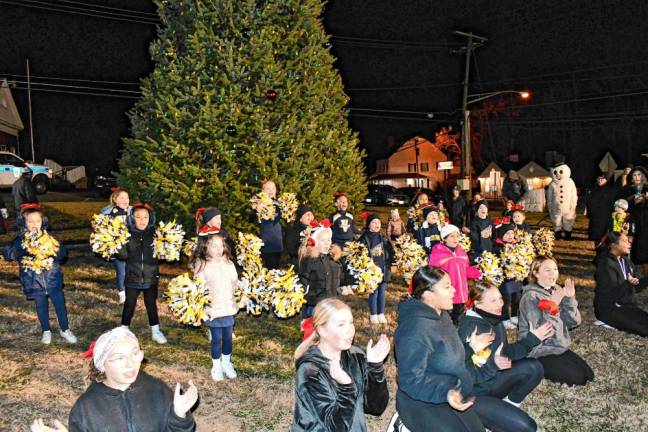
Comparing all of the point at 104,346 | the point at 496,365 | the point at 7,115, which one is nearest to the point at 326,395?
the point at 104,346

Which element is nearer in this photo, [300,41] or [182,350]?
[182,350]

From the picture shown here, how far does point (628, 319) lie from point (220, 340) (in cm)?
606

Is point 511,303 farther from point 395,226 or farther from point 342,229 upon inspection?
point 395,226

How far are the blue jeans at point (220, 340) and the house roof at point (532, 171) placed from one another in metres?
50.6

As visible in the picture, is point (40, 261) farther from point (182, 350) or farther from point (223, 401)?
point (223, 401)

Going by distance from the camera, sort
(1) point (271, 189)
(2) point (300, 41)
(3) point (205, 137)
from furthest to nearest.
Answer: (2) point (300, 41) → (3) point (205, 137) → (1) point (271, 189)

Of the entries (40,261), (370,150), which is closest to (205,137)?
(40,261)

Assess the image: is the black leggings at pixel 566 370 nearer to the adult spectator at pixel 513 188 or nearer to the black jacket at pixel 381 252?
the black jacket at pixel 381 252

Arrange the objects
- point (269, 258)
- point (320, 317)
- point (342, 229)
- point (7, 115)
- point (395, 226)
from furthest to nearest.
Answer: point (7, 115) → point (395, 226) → point (342, 229) → point (269, 258) → point (320, 317)

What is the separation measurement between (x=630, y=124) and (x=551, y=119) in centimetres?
719

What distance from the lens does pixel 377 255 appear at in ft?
30.1

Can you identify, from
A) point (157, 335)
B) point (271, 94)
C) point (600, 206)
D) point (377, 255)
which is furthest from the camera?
point (600, 206)

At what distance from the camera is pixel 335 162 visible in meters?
13.0

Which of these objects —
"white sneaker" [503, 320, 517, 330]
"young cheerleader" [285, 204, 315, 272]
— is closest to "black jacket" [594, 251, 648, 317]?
"white sneaker" [503, 320, 517, 330]
